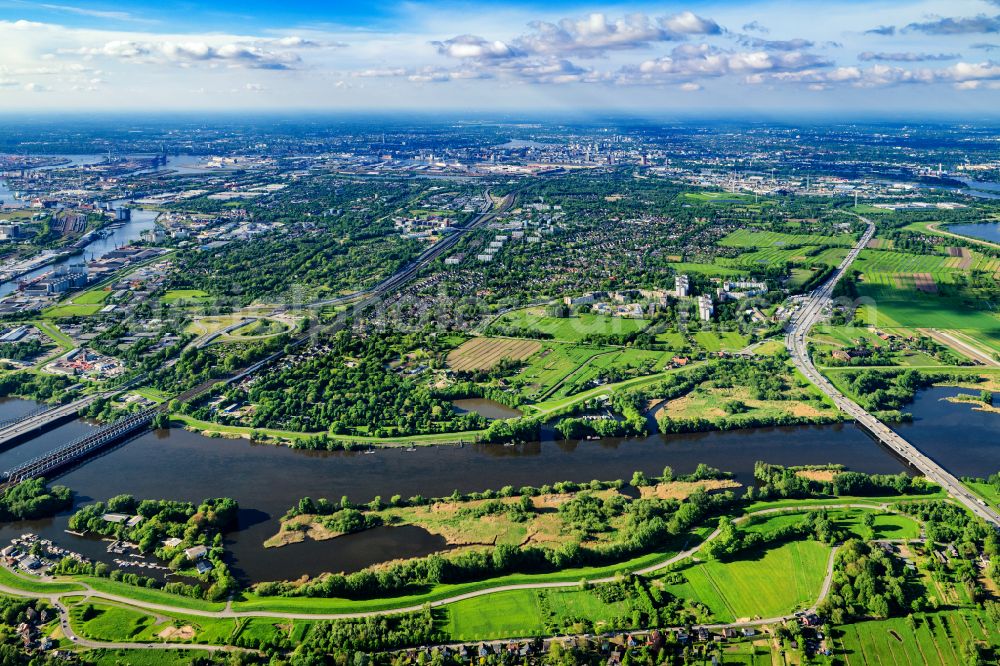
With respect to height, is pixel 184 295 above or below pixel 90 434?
above

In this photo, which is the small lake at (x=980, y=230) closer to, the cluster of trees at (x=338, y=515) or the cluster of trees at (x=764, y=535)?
the cluster of trees at (x=764, y=535)

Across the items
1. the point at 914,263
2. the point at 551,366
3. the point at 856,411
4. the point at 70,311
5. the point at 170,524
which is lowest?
the point at 170,524

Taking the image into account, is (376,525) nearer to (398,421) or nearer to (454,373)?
(398,421)

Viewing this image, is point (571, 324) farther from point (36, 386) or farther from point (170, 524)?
point (36, 386)

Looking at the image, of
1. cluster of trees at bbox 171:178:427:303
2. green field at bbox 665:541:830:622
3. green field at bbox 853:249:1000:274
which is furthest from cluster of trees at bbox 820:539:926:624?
green field at bbox 853:249:1000:274

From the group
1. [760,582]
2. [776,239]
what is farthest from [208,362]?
[776,239]

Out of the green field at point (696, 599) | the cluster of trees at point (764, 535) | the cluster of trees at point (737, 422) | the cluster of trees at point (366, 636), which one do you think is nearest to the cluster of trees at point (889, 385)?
the cluster of trees at point (737, 422)

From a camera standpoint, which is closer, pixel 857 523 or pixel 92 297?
pixel 857 523
